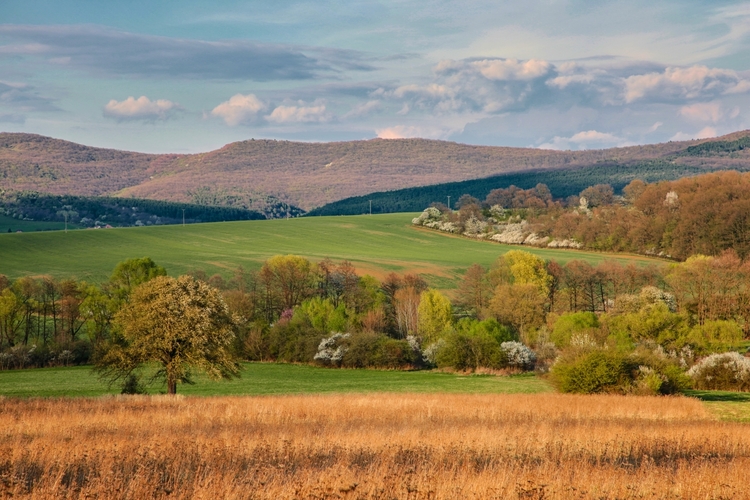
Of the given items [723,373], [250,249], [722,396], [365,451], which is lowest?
[723,373]

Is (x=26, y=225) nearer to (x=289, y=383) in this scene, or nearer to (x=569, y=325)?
(x=289, y=383)

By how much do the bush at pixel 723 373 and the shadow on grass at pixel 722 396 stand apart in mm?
3158

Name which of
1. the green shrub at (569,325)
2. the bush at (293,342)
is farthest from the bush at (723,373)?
the bush at (293,342)

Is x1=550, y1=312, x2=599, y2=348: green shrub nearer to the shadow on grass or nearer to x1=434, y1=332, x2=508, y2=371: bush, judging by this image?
x1=434, y1=332, x2=508, y2=371: bush

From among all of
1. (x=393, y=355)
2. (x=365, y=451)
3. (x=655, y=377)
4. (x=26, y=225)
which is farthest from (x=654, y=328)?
(x=26, y=225)

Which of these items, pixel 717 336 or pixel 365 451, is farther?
pixel 717 336

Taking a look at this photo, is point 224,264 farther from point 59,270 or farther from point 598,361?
point 598,361

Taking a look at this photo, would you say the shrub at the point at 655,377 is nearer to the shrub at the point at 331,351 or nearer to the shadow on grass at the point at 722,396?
the shadow on grass at the point at 722,396

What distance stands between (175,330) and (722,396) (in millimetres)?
27676

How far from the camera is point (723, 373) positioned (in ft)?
160

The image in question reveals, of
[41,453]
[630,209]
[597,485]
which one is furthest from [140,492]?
[630,209]

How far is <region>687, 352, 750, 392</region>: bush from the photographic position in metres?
48.1

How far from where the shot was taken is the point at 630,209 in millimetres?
144125

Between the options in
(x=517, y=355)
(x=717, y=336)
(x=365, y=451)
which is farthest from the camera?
(x=717, y=336)
